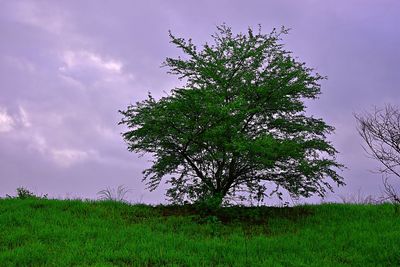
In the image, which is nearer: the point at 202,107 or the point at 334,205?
the point at 202,107

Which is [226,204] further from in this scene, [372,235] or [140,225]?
[372,235]

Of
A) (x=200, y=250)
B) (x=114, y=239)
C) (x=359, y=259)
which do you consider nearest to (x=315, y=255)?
(x=359, y=259)

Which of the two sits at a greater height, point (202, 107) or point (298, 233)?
point (202, 107)

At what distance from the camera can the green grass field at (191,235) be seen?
1193 centimetres

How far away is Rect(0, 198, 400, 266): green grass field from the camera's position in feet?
39.1

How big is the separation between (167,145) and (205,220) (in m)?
3.41

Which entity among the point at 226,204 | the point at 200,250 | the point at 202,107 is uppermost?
the point at 202,107

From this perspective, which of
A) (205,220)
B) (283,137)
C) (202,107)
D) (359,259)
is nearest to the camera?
(359,259)

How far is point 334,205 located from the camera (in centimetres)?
1883

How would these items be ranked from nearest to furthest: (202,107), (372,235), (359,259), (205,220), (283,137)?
(359,259) < (372,235) < (205,220) < (202,107) < (283,137)

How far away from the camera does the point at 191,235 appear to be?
47.4ft

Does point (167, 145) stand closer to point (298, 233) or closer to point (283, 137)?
point (283, 137)

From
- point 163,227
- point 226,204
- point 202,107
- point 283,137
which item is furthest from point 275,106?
point 163,227

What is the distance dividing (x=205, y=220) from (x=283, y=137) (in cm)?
464
